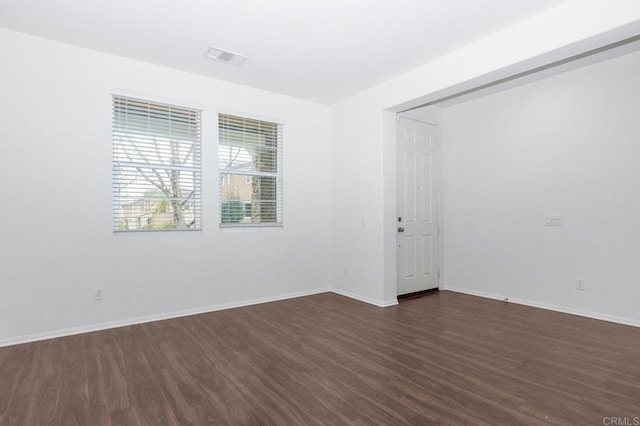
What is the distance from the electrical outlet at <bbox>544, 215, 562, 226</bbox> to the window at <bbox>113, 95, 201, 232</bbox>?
4354 mm

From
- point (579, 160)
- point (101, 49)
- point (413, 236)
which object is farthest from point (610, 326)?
→ point (101, 49)

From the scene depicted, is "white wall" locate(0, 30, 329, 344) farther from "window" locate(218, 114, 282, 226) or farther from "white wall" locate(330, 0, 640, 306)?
"white wall" locate(330, 0, 640, 306)

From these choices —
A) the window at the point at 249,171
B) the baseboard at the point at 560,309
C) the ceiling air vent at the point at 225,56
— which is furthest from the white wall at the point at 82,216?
the baseboard at the point at 560,309

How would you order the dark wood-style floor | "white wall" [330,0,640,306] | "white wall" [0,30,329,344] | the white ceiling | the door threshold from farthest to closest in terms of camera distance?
the door threshold, "white wall" [0,30,329,344], the white ceiling, "white wall" [330,0,640,306], the dark wood-style floor

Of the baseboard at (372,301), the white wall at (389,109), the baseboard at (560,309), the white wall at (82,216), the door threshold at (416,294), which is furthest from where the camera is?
the door threshold at (416,294)

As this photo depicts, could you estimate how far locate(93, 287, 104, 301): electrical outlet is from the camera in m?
3.54

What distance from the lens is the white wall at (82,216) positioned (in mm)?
3193

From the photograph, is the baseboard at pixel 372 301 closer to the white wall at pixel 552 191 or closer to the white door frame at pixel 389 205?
the white door frame at pixel 389 205

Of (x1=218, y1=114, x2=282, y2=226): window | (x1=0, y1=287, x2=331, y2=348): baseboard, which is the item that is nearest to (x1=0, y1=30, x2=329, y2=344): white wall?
(x1=0, y1=287, x2=331, y2=348): baseboard

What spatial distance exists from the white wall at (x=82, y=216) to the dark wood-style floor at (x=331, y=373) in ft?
1.15

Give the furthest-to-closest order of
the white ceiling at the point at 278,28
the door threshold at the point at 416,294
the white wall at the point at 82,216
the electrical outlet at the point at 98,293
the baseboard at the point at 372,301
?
the door threshold at the point at 416,294, the baseboard at the point at 372,301, the electrical outlet at the point at 98,293, the white wall at the point at 82,216, the white ceiling at the point at 278,28

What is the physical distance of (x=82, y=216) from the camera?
348 centimetres

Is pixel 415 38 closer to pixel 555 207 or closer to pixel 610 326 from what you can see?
pixel 555 207

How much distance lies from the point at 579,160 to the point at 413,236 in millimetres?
2201
